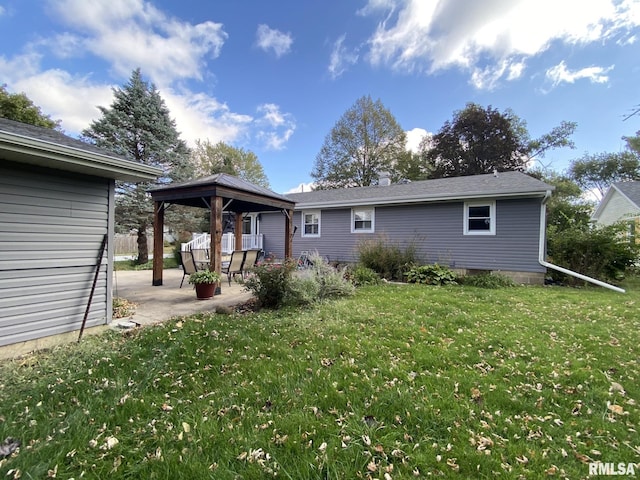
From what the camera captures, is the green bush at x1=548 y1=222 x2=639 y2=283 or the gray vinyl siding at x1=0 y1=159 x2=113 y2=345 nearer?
the gray vinyl siding at x1=0 y1=159 x2=113 y2=345

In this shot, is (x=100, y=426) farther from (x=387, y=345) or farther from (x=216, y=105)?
(x=216, y=105)

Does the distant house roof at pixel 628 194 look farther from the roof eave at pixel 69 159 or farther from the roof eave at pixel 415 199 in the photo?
the roof eave at pixel 69 159

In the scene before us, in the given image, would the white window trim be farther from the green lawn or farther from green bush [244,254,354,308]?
the green lawn

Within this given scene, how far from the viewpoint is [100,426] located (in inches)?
80.3

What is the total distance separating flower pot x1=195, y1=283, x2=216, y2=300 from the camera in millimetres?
5660

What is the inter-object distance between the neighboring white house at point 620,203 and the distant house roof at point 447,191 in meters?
6.68

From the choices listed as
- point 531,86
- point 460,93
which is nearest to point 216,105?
point 460,93

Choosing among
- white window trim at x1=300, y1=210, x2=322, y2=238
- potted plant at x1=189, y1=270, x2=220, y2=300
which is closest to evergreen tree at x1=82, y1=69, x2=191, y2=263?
white window trim at x1=300, y1=210, x2=322, y2=238

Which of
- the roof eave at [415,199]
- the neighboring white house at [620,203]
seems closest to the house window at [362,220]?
the roof eave at [415,199]

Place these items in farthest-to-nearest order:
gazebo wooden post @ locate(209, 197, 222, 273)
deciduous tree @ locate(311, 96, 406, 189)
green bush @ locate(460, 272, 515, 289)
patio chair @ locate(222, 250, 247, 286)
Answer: deciduous tree @ locate(311, 96, 406, 189), green bush @ locate(460, 272, 515, 289), patio chair @ locate(222, 250, 247, 286), gazebo wooden post @ locate(209, 197, 222, 273)

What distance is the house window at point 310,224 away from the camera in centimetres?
1250

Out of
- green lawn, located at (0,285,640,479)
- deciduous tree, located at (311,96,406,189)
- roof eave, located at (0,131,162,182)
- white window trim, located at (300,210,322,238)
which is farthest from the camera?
deciduous tree, located at (311,96,406,189)

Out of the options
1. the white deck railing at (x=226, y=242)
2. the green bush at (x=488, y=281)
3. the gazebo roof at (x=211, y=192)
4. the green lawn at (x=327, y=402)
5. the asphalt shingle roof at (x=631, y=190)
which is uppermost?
the asphalt shingle roof at (x=631, y=190)

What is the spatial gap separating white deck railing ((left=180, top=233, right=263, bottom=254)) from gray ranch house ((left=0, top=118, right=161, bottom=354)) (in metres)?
7.54
